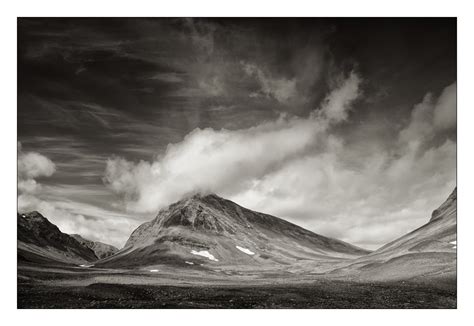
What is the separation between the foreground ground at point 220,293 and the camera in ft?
127

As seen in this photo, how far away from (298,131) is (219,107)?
11224 mm

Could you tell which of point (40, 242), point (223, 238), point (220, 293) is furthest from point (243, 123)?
point (223, 238)

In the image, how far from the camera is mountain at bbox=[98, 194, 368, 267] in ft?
334

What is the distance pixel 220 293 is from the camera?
143ft

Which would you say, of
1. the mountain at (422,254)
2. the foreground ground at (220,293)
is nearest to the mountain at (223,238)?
the mountain at (422,254)

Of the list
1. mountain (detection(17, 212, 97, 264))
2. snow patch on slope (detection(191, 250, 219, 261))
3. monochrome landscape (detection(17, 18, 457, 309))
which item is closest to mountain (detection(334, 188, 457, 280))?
monochrome landscape (detection(17, 18, 457, 309))

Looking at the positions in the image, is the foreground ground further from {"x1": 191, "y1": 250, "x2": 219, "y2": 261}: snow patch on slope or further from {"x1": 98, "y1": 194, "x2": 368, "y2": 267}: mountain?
{"x1": 191, "y1": 250, "x2": 219, "y2": 261}: snow patch on slope

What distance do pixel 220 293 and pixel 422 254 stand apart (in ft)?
92.5

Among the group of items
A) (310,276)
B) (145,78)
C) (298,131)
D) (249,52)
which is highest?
(249,52)

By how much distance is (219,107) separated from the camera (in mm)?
47812
